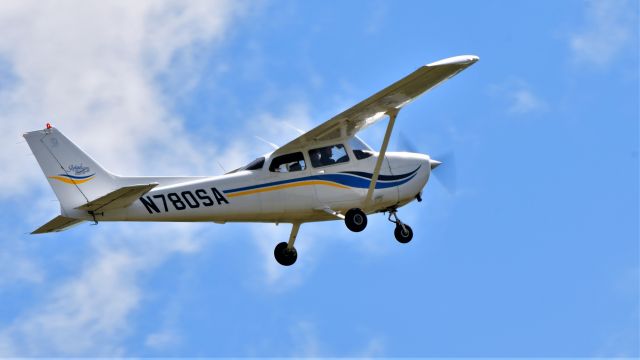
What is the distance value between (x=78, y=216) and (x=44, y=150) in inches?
51.4

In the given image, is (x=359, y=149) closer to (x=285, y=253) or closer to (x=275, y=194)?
(x=275, y=194)

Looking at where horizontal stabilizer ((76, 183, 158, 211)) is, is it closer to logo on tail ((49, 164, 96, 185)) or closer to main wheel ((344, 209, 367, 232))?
logo on tail ((49, 164, 96, 185))

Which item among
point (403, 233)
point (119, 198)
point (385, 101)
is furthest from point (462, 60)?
point (119, 198)

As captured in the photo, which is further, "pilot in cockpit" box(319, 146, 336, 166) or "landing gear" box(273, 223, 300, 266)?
"landing gear" box(273, 223, 300, 266)

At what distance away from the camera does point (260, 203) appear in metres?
25.1

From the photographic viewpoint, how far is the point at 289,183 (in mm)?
25250

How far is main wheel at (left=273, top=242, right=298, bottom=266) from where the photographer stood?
87.6 ft

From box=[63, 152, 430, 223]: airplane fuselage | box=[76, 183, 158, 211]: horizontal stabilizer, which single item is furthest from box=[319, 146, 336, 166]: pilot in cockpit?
box=[76, 183, 158, 211]: horizontal stabilizer

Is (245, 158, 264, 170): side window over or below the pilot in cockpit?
below

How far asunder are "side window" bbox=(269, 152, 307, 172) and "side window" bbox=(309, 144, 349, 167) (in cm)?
21

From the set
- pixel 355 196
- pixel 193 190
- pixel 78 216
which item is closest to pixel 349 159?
pixel 355 196

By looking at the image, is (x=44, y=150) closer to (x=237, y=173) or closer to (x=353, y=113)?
(x=237, y=173)

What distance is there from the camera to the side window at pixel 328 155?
2562 centimetres

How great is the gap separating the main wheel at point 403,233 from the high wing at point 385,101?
1881mm
